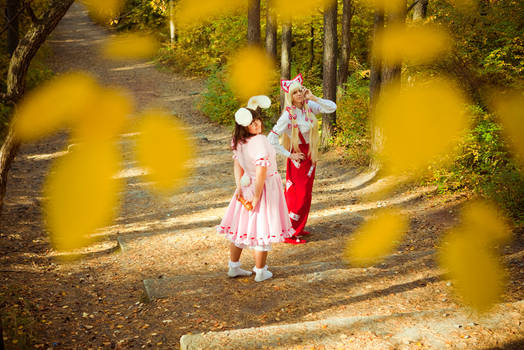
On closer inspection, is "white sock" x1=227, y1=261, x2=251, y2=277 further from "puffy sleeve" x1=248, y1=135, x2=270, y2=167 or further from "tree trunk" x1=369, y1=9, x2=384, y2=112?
"tree trunk" x1=369, y1=9, x2=384, y2=112

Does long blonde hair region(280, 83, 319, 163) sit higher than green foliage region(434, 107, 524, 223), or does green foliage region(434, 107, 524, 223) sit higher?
long blonde hair region(280, 83, 319, 163)

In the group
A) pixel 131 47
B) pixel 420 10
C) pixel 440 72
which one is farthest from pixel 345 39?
pixel 131 47

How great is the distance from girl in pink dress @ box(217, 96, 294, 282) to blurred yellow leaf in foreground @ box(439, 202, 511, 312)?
1.84m

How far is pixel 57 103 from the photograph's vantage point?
62.2 feet

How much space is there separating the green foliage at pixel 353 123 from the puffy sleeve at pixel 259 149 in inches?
269

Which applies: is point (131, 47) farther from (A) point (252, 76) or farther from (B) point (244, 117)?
(B) point (244, 117)

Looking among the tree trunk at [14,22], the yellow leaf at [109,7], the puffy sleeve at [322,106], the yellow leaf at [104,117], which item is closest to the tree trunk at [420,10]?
the puffy sleeve at [322,106]

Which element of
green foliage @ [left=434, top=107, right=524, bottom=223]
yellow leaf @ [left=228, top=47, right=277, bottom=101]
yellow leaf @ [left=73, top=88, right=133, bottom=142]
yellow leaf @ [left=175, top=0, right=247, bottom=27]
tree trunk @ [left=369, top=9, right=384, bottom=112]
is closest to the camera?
green foliage @ [left=434, top=107, right=524, bottom=223]

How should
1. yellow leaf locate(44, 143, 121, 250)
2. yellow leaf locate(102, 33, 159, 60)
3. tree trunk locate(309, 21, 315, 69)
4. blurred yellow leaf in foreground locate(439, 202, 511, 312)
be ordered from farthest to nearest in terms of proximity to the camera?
1. yellow leaf locate(102, 33, 159, 60)
2. tree trunk locate(309, 21, 315, 69)
3. yellow leaf locate(44, 143, 121, 250)
4. blurred yellow leaf in foreground locate(439, 202, 511, 312)

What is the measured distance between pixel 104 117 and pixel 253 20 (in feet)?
24.6

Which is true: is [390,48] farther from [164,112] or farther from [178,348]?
[164,112]

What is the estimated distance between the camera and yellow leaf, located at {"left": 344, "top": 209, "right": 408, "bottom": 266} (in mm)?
5982

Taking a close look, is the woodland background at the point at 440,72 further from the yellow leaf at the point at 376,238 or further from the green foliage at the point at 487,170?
Answer: the yellow leaf at the point at 376,238

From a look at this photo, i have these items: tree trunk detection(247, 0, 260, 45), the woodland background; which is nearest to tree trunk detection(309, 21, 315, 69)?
the woodland background
